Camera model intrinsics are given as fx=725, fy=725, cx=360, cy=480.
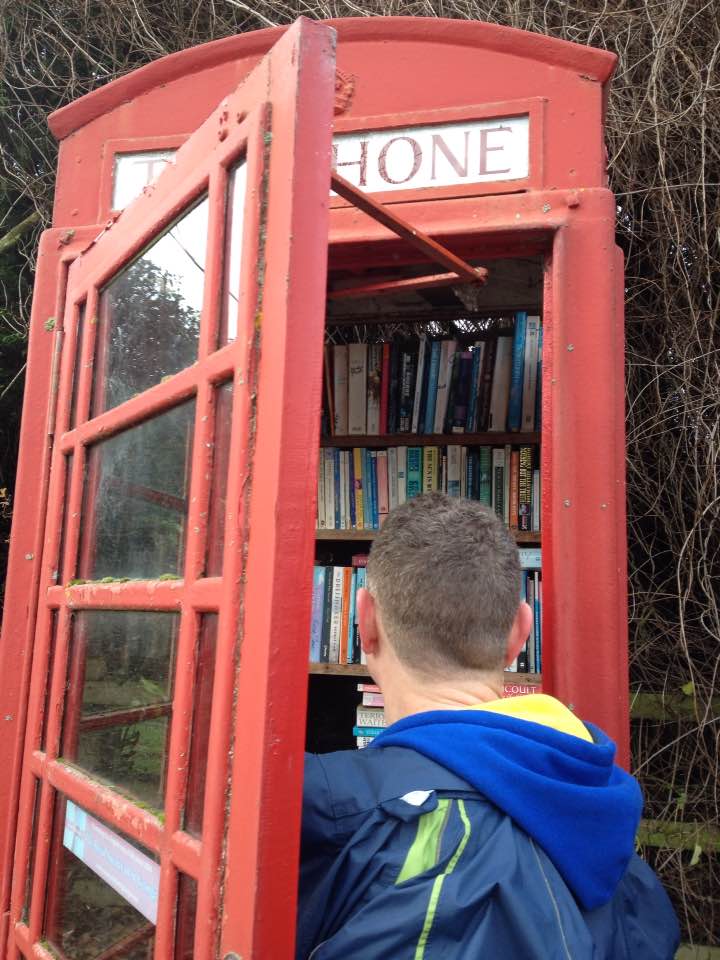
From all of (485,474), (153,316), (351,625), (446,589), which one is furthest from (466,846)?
(485,474)

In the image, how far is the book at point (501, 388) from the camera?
7.89 ft

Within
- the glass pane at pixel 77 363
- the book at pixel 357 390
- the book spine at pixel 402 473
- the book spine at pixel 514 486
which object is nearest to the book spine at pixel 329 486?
the book at pixel 357 390

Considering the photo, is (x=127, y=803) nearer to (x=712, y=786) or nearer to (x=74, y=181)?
(x=74, y=181)

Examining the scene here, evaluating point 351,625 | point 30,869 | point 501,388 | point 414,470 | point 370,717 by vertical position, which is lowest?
point 30,869

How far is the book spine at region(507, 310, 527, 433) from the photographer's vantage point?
94.0 inches

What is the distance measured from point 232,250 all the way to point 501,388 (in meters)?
1.45

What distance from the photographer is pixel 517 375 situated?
2395 mm

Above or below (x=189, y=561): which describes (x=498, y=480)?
above

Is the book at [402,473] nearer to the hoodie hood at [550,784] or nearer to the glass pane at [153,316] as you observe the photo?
the glass pane at [153,316]

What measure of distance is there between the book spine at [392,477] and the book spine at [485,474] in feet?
0.94

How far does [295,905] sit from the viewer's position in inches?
32.4

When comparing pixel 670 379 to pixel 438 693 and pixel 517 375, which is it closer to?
pixel 517 375

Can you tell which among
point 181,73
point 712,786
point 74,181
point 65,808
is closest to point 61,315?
point 74,181

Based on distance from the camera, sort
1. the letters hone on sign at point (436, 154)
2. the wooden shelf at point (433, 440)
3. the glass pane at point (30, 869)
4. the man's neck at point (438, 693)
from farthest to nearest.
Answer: the wooden shelf at point (433, 440) → the letters hone on sign at point (436, 154) → the glass pane at point (30, 869) → the man's neck at point (438, 693)
